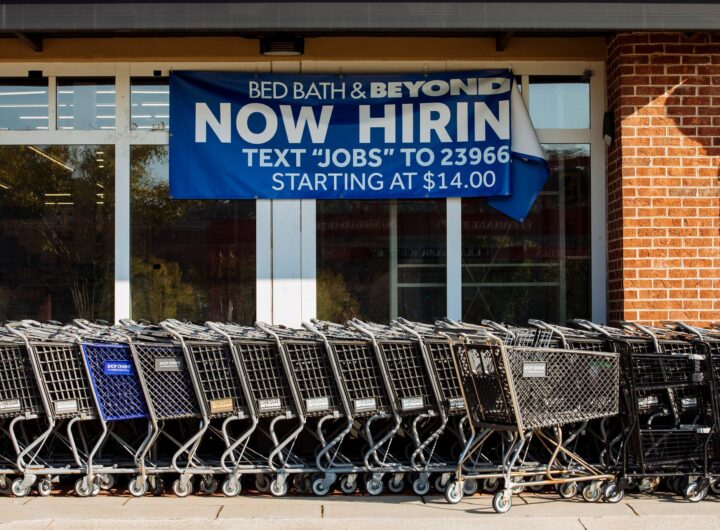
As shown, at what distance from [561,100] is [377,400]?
4.06 meters

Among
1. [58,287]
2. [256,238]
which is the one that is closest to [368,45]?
[256,238]

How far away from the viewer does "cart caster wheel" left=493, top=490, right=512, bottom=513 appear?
22.2 ft

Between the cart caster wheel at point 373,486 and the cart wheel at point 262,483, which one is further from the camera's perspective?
the cart wheel at point 262,483

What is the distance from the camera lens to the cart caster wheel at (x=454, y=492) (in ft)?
23.1

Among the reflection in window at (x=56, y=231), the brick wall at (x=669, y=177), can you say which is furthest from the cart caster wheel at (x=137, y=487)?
the brick wall at (x=669, y=177)

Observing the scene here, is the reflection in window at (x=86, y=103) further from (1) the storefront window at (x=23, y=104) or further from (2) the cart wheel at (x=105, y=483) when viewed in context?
(2) the cart wheel at (x=105, y=483)

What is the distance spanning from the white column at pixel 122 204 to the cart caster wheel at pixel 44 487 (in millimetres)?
2430

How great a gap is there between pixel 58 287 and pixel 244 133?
2.29 meters

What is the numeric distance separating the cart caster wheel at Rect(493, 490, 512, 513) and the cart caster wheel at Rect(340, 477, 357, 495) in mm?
1119

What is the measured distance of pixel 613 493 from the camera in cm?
709

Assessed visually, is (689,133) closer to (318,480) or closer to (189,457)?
(318,480)

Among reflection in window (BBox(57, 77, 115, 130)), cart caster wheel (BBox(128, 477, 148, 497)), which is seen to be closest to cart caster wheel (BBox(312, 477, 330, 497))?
cart caster wheel (BBox(128, 477, 148, 497))

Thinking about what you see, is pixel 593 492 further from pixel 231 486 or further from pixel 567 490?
pixel 231 486

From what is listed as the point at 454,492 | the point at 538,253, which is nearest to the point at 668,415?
the point at 454,492
